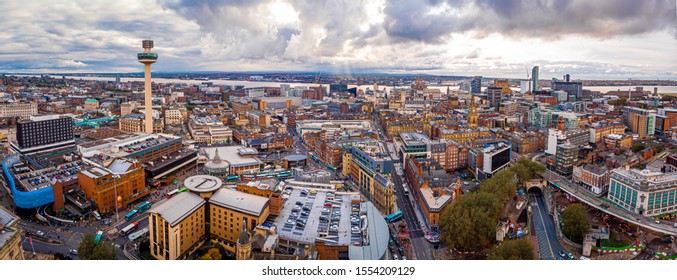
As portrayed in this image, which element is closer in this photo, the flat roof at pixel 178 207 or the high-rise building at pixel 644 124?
the flat roof at pixel 178 207

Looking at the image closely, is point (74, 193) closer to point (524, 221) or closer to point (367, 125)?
point (524, 221)

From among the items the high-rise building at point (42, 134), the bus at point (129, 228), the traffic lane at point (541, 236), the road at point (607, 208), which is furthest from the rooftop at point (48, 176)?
the road at point (607, 208)

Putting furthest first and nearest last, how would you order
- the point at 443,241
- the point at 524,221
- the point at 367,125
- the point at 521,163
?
the point at 367,125, the point at 521,163, the point at 524,221, the point at 443,241

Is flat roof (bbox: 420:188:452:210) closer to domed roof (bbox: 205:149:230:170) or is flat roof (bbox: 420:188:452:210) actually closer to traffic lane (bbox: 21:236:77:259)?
domed roof (bbox: 205:149:230:170)

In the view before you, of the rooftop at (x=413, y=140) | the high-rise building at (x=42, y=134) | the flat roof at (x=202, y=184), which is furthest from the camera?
the rooftop at (x=413, y=140)

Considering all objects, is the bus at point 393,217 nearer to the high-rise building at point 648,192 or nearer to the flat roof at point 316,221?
the flat roof at point 316,221

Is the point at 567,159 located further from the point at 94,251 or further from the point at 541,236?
the point at 94,251
